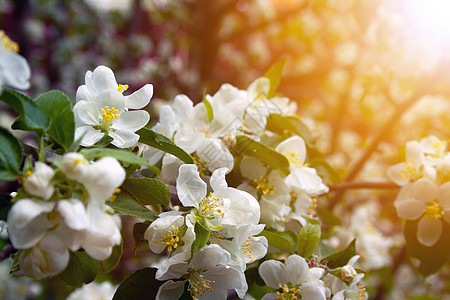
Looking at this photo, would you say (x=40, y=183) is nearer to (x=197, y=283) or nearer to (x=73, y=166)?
(x=73, y=166)

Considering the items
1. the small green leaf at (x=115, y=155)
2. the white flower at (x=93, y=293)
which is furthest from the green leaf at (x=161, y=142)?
the white flower at (x=93, y=293)

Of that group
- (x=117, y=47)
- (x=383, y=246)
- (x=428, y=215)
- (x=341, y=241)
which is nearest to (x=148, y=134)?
(x=428, y=215)

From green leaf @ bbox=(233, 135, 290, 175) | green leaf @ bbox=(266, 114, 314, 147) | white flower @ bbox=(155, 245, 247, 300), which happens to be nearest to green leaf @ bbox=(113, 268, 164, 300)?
white flower @ bbox=(155, 245, 247, 300)

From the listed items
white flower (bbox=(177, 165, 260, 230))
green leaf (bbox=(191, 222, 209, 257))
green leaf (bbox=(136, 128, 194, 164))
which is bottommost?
green leaf (bbox=(191, 222, 209, 257))

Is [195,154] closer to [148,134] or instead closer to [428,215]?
[148,134]

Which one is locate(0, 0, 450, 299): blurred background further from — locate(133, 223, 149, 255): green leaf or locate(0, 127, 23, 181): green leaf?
locate(0, 127, 23, 181): green leaf
